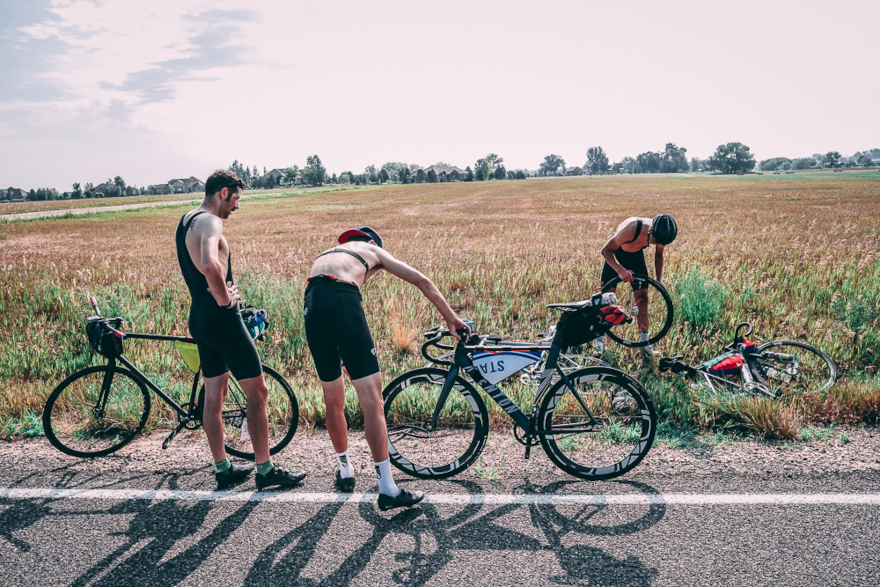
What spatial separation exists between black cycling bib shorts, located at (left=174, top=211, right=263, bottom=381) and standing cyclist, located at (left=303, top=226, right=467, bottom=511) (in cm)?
59

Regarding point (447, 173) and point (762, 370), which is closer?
point (762, 370)

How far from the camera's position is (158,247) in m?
20.7

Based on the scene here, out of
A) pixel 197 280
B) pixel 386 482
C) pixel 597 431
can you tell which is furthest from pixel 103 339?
pixel 597 431

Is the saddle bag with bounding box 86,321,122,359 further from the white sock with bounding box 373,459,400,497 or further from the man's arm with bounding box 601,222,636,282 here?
the man's arm with bounding box 601,222,636,282

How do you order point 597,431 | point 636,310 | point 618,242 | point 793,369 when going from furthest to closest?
point 618,242
point 636,310
point 793,369
point 597,431

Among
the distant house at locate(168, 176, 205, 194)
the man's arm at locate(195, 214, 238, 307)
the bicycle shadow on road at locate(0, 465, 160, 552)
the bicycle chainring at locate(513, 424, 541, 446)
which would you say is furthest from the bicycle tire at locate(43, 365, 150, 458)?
the distant house at locate(168, 176, 205, 194)

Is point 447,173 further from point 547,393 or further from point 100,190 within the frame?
point 547,393

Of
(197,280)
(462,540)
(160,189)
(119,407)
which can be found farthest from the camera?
(160,189)

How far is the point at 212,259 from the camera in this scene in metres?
3.51

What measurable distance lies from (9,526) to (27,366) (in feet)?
14.1

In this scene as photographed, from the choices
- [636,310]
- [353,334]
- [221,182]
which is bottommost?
[636,310]

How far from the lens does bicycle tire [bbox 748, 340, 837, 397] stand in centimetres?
526

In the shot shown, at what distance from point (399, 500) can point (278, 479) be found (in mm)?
996

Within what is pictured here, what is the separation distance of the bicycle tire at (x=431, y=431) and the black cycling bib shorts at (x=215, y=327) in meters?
1.06
